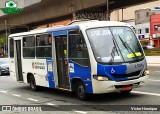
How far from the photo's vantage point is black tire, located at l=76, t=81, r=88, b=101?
→ 1164 centimetres

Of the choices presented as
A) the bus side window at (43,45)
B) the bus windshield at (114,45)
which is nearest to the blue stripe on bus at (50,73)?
the bus side window at (43,45)

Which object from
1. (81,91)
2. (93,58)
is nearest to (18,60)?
(81,91)

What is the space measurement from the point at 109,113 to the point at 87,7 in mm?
33961

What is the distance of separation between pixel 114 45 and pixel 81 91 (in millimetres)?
1833

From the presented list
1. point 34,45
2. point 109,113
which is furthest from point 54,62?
point 109,113

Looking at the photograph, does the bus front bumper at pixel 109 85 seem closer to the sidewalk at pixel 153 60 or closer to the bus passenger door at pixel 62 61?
the bus passenger door at pixel 62 61

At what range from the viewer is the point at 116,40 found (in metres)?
11.5

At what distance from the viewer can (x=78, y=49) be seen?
1187cm

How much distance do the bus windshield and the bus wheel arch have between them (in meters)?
1.19

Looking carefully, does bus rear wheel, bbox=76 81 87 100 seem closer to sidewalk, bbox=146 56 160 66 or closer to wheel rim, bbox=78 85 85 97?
wheel rim, bbox=78 85 85 97

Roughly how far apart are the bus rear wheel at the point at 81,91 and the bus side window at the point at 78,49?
707 millimetres

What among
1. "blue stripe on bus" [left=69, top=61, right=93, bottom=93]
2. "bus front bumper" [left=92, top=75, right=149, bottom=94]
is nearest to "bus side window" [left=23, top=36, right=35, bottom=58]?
"blue stripe on bus" [left=69, top=61, right=93, bottom=93]

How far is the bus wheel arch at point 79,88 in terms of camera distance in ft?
38.3

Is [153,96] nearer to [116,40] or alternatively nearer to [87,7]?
[116,40]
